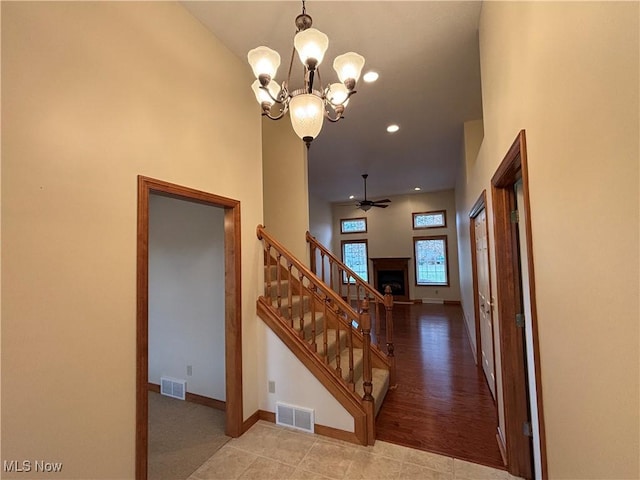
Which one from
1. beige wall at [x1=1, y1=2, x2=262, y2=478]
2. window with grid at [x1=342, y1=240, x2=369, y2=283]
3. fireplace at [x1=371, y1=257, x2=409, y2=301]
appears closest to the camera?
beige wall at [x1=1, y1=2, x2=262, y2=478]

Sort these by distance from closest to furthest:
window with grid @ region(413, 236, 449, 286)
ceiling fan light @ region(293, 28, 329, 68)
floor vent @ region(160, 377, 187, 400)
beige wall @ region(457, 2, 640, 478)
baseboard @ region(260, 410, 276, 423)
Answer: beige wall @ region(457, 2, 640, 478)
ceiling fan light @ region(293, 28, 329, 68)
baseboard @ region(260, 410, 276, 423)
floor vent @ region(160, 377, 187, 400)
window with grid @ region(413, 236, 449, 286)

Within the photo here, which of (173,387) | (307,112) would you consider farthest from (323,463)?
(307,112)

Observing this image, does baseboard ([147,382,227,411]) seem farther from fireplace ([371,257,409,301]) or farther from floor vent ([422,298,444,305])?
floor vent ([422,298,444,305])

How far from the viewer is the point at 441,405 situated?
10.0 feet

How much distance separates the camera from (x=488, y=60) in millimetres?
2090

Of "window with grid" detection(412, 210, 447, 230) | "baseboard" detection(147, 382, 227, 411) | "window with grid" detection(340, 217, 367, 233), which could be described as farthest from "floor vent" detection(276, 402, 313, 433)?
"window with grid" detection(340, 217, 367, 233)

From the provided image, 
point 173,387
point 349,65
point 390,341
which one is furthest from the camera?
point 390,341

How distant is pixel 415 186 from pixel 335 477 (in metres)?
7.90

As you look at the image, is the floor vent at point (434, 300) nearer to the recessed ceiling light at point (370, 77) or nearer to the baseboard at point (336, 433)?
the baseboard at point (336, 433)

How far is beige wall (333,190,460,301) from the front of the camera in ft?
29.9

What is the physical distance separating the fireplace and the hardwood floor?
166 inches

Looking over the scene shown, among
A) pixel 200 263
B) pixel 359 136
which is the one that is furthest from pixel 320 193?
pixel 200 263

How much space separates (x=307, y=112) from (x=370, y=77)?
178 cm

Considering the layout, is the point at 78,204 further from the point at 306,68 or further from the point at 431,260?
the point at 431,260
